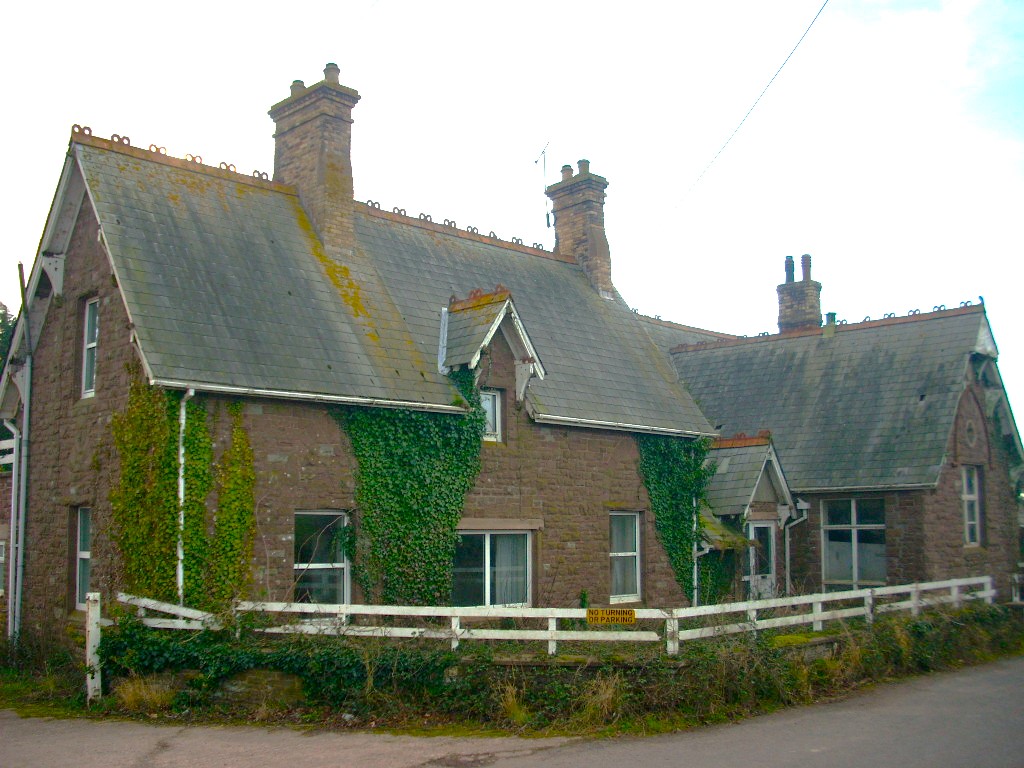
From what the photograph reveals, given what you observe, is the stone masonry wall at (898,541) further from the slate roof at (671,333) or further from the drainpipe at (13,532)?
the drainpipe at (13,532)

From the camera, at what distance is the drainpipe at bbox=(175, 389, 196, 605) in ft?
47.5

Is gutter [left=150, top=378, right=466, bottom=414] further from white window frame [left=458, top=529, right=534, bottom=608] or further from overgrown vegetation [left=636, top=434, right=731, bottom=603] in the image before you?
overgrown vegetation [left=636, top=434, right=731, bottom=603]

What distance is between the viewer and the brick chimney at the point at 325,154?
19.8m

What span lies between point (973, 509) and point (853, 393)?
3894 mm

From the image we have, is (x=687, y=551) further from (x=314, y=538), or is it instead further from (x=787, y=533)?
(x=314, y=538)

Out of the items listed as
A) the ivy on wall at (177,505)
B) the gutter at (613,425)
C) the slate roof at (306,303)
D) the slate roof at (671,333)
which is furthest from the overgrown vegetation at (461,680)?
the slate roof at (671,333)

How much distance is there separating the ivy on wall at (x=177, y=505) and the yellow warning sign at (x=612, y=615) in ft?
16.2

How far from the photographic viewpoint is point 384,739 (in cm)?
1195

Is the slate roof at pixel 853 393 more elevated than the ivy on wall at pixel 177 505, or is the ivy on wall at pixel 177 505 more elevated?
the slate roof at pixel 853 393

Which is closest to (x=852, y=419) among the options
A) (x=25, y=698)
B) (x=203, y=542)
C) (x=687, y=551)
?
(x=687, y=551)

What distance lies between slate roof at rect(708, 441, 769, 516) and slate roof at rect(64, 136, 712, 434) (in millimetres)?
1411

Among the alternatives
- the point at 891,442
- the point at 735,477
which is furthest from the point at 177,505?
the point at 891,442

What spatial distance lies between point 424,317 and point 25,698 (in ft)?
28.9

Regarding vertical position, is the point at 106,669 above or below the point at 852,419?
below
